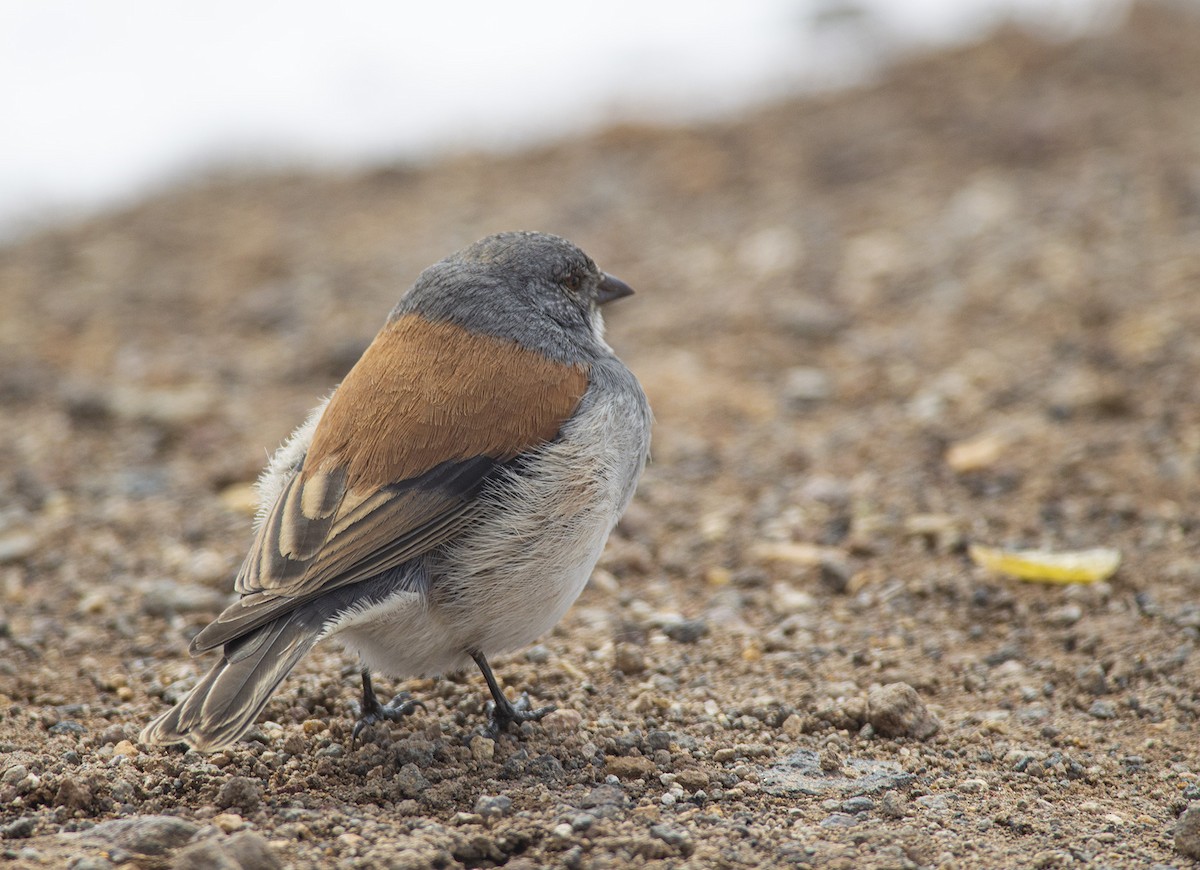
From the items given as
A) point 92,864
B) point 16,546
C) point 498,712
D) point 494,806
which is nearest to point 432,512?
point 498,712

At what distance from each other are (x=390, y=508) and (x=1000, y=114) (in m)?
7.02

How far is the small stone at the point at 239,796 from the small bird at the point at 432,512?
249mm

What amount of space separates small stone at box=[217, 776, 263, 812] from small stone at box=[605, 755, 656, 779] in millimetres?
950

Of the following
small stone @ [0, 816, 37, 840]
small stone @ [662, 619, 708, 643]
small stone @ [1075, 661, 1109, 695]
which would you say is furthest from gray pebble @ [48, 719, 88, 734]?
small stone @ [1075, 661, 1109, 695]

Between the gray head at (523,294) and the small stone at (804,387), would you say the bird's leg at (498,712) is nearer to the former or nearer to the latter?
the gray head at (523,294)

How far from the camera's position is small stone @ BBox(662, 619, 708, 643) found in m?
4.47

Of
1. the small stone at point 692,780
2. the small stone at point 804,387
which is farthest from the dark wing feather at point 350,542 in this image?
the small stone at point 804,387

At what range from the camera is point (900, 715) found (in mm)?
3734

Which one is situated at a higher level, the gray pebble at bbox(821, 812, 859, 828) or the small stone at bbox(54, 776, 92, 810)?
the small stone at bbox(54, 776, 92, 810)

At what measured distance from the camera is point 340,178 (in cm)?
1014

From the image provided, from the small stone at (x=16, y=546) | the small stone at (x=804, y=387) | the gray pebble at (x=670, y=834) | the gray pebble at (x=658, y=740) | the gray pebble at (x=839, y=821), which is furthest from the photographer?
the small stone at (x=804, y=387)

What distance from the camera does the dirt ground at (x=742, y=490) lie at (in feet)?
10.7

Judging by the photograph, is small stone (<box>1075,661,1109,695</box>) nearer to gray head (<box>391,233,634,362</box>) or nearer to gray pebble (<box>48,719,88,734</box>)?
gray head (<box>391,233,634,362</box>)

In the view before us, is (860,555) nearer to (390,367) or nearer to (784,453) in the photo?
(784,453)
